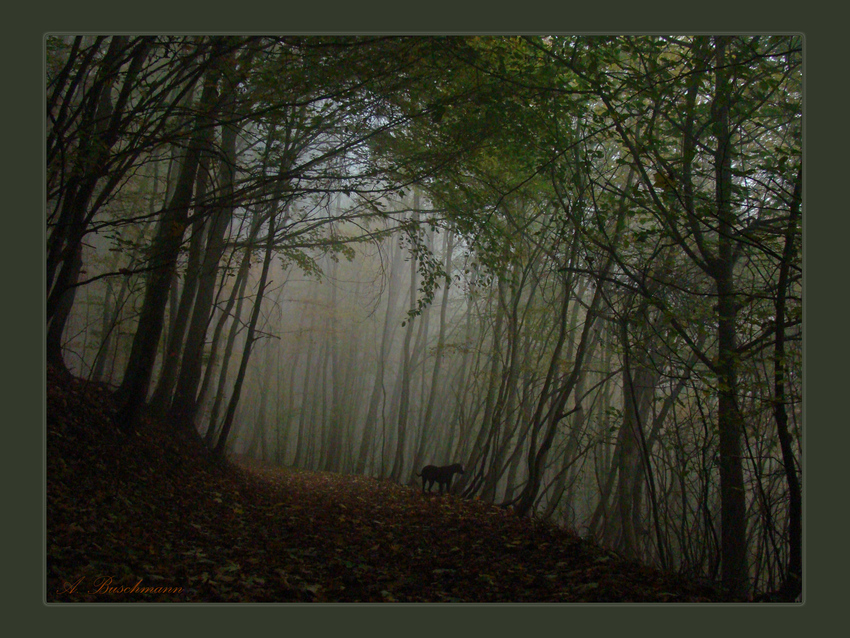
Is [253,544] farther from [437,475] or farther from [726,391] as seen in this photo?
[726,391]

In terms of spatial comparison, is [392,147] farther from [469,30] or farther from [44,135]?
[44,135]

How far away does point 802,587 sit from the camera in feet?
7.66

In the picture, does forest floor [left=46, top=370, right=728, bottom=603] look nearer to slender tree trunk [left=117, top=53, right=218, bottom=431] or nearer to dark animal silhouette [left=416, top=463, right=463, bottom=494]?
slender tree trunk [left=117, top=53, right=218, bottom=431]

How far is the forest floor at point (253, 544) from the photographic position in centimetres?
221

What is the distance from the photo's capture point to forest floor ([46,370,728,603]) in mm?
2215

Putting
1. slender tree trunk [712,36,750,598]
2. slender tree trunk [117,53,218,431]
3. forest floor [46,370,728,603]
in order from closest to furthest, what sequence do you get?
forest floor [46,370,728,603] → slender tree trunk [712,36,750,598] → slender tree trunk [117,53,218,431]

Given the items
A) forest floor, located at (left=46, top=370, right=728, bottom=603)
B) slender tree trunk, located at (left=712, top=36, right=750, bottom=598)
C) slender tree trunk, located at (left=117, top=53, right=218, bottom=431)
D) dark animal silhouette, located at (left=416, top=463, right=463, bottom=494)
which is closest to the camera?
forest floor, located at (left=46, top=370, right=728, bottom=603)

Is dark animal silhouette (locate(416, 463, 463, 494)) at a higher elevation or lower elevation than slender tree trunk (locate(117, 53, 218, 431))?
lower

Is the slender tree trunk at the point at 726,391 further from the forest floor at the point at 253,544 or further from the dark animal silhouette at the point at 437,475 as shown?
the dark animal silhouette at the point at 437,475

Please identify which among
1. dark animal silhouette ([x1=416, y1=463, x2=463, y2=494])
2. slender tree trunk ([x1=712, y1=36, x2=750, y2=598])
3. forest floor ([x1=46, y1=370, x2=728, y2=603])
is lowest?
forest floor ([x1=46, y1=370, x2=728, y2=603])

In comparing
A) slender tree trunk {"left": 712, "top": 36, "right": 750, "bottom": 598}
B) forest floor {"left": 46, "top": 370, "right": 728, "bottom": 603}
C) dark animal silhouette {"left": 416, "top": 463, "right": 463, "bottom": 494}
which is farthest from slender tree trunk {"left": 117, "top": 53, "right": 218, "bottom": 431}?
slender tree trunk {"left": 712, "top": 36, "right": 750, "bottom": 598}

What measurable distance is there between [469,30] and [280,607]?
2931mm

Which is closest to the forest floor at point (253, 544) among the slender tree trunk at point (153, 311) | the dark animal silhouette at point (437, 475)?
the slender tree trunk at point (153, 311)

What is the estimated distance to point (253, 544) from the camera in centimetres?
272
